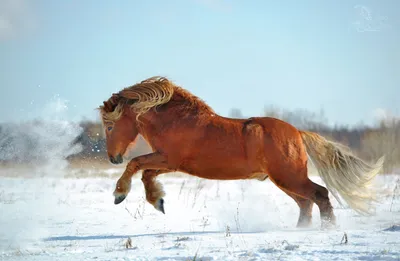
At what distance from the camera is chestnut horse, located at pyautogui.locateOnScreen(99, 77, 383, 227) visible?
21.5ft

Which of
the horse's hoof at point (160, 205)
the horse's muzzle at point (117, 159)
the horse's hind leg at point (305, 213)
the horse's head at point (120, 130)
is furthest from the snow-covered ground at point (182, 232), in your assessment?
the horse's head at point (120, 130)

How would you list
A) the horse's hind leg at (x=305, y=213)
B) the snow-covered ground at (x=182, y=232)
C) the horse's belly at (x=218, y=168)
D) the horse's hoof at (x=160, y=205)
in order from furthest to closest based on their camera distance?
the horse's hind leg at (x=305, y=213), the horse's belly at (x=218, y=168), the horse's hoof at (x=160, y=205), the snow-covered ground at (x=182, y=232)

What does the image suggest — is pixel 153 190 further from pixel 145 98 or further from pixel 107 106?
pixel 107 106

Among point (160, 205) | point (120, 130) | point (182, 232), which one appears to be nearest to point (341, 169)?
point (182, 232)

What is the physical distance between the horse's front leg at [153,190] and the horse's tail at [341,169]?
221 centimetres

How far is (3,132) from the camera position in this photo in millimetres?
8922

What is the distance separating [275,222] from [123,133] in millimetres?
2667

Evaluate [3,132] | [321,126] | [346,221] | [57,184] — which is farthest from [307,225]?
[321,126]

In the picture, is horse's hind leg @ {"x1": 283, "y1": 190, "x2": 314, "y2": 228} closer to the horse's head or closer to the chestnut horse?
the chestnut horse

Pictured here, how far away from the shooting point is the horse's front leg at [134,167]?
6230 millimetres

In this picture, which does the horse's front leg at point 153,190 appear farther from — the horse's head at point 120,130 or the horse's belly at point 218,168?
the horse's head at point 120,130

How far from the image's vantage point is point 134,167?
632 cm

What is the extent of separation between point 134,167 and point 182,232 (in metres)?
1.05

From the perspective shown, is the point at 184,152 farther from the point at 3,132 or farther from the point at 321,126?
the point at 321,126
